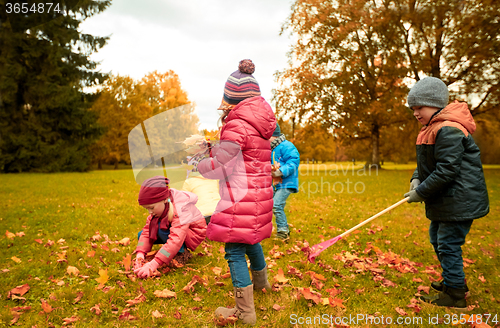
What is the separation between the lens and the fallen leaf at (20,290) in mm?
3428

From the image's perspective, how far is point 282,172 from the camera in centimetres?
521

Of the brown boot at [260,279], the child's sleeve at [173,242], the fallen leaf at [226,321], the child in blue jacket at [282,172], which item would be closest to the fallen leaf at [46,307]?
the child's sleeve at [173,242]

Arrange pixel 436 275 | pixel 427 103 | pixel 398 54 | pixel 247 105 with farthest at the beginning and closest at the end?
pixel 398 54, pixel 436 275, pixel 427 103, pixel 247 105

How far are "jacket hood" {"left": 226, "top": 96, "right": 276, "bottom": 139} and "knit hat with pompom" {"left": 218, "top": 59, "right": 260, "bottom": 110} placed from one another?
13cm

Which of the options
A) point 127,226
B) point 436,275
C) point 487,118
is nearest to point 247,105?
point 436,275

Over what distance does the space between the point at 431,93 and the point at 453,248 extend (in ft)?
5.03

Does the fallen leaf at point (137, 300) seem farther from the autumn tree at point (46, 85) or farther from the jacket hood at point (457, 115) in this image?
the autumn tree at point (46, 85)

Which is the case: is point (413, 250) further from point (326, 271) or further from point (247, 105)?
point (247, 105)

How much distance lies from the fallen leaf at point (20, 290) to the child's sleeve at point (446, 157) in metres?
4.27

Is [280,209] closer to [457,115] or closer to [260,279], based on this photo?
[260,279]

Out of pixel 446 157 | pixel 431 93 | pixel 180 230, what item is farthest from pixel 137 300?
pixel 431 93

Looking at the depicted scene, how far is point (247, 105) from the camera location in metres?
2.73

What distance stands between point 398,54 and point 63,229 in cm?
2195

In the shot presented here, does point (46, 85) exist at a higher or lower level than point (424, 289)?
higher
